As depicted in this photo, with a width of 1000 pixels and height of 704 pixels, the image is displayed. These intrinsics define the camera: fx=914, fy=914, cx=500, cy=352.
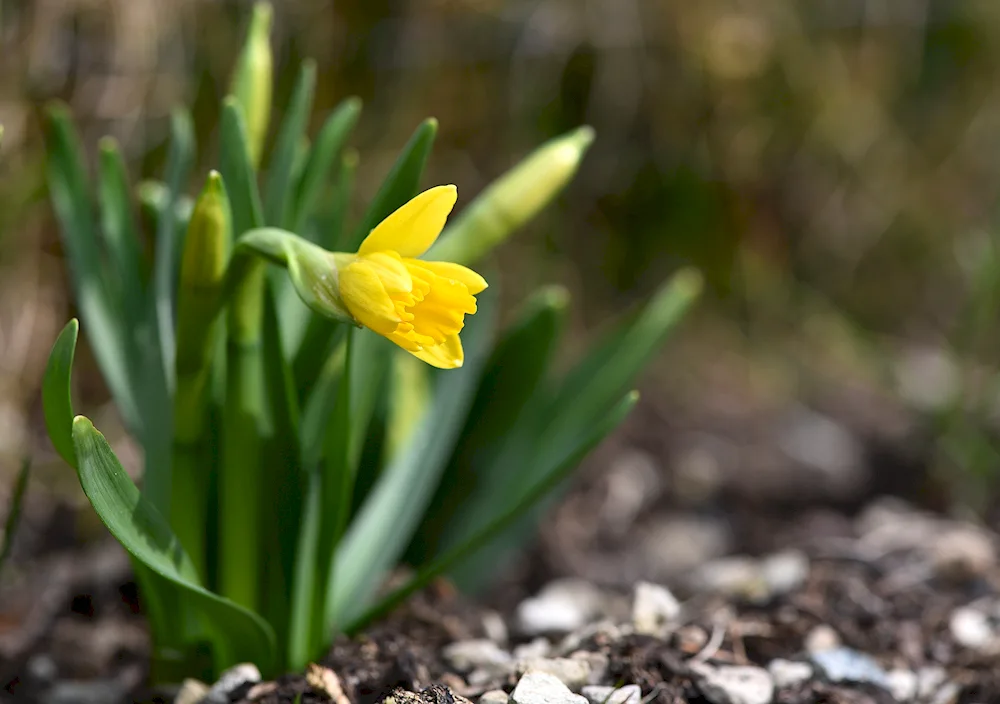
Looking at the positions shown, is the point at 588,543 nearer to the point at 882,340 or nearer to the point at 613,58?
the point at 613,58

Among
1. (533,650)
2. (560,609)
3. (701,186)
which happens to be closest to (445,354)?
(533,650)

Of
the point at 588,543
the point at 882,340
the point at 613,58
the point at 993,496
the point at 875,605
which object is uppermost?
the point at 613,58

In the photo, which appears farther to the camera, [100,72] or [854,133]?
[854,133]

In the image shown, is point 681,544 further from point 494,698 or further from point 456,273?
point 456,273

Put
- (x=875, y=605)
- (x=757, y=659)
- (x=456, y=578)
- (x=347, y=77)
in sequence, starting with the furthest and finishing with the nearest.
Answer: (x=347, y=77), (x=456, y=578), (x=875, y=605), (x=757, y=659)

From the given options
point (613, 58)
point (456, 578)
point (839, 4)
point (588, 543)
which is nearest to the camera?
point (456, 578)

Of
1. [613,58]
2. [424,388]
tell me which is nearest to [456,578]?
[424,388]

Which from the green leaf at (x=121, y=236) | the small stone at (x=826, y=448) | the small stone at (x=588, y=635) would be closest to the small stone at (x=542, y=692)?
the small stone at (x=588, y=635)
